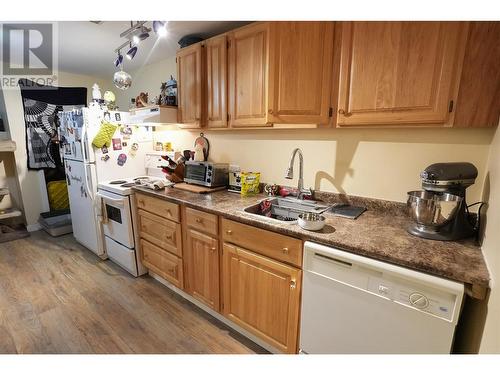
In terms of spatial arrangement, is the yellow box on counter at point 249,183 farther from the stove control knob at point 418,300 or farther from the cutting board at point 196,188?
the stove control knob at point 418,300

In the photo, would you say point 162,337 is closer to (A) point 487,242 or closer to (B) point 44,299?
(B) point 44,299

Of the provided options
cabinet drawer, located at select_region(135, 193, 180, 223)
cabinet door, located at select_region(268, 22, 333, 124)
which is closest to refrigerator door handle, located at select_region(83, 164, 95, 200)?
cabinet drawer, located at select_region(135, 193, 180, 223)

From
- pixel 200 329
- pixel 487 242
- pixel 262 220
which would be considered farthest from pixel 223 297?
pixel 487 242

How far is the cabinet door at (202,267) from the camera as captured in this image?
1.70 meters

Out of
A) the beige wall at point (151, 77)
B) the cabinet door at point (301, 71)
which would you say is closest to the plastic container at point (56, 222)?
the beige wall at point (151, 77)

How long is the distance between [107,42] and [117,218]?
172cm

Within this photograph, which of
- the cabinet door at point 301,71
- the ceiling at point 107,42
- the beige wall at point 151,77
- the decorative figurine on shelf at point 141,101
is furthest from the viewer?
the beige wall at point 151,77

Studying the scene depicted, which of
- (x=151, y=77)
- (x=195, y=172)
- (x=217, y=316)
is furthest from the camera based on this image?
(x=151, y=77)

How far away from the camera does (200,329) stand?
5.75 feet

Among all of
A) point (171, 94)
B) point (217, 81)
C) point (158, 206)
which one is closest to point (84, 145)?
point (171, 94)

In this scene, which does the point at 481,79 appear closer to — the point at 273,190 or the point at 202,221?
the point at 273,190

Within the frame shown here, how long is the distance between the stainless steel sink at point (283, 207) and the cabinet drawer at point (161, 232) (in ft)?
2.18

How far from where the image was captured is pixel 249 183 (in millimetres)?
1990
